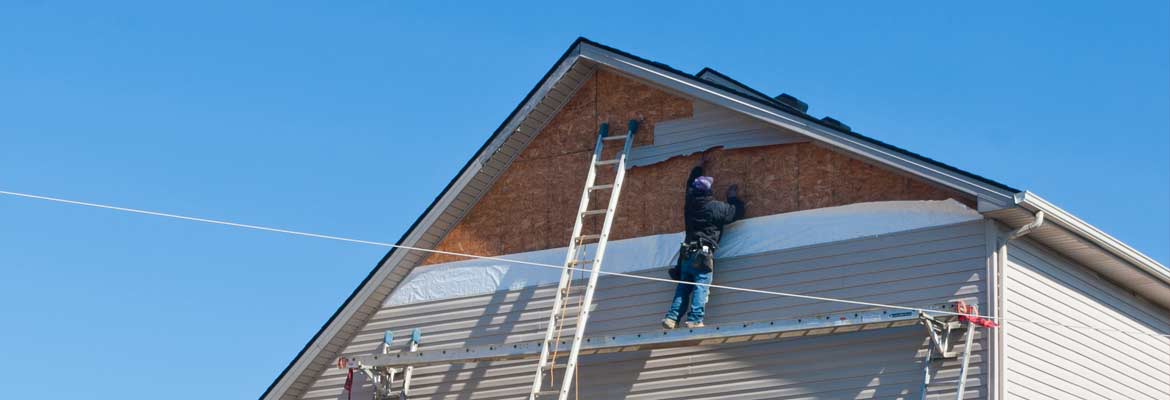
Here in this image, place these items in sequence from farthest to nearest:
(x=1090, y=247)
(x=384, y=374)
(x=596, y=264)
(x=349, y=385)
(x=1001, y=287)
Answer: (x=349, y=385) < (x=384, y=374) < (x=596, y=264) < (x=1090, y=247) < (x=1001, y=287)

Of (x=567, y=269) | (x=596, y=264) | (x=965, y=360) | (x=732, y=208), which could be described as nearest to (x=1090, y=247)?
(x=965, y=360)

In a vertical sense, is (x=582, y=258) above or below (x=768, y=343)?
above

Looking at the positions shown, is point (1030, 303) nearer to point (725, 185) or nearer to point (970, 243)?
point (970, 243)

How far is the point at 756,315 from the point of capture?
52.7 feet

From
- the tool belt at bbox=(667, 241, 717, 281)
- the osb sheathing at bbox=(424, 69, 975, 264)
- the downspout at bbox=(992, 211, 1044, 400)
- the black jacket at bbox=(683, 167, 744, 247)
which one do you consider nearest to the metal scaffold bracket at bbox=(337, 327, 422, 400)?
the osb sheathing at bbox=(424, 69, 975, 264)

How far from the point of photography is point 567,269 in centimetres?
1728

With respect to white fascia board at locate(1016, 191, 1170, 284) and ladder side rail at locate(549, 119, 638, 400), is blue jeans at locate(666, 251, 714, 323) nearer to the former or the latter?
ladder side rail at locate(549, 119, 638, 400)

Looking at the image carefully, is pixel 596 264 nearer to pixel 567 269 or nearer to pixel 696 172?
pixel 567 269

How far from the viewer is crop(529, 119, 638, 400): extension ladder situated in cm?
1620

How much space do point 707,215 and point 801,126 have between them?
1.40 m

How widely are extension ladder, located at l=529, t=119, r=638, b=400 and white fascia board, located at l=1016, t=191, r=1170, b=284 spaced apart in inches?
187

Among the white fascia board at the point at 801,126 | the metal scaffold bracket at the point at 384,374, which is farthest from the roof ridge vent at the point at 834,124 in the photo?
the metal scaffold bracket at the point at 384,374

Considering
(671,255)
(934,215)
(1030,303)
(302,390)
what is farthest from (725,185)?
(302,390)

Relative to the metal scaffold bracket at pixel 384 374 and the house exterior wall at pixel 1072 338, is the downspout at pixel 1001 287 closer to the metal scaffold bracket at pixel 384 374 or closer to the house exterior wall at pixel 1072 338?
the house exterior wall at pixel 1072 338
